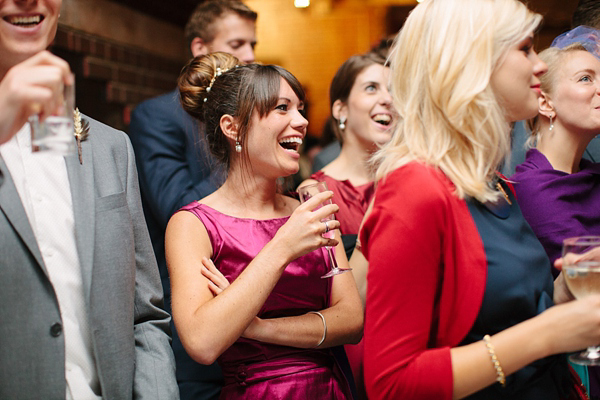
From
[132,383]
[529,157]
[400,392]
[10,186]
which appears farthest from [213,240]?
[529,157]

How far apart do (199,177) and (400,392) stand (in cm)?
168

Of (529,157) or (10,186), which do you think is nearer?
(10,186)

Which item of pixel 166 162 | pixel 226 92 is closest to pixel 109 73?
pixel 166 162

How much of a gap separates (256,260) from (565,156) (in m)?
1.22

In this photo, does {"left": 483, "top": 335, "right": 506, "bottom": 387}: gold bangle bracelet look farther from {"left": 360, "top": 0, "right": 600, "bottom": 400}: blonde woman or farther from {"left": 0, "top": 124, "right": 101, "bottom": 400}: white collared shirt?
{"left": 0, "top": 124, "right": 101, "bottom": 400}: white collared shirt

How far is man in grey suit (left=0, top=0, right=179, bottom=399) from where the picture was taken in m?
1.40

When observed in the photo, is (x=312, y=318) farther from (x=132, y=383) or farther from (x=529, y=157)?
(x=529, y=157)

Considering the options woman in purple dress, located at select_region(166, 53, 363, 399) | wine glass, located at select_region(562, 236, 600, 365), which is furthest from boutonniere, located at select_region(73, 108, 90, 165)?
wine glass, located at select_region(562, 236, 600, 365)

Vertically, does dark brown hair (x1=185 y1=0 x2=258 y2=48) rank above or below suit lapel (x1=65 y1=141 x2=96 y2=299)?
above

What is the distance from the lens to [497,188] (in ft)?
5.18

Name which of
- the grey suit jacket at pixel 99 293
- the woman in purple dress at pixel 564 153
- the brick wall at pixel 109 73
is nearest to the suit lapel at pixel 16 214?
the grey suit jacket at pixel 99 293

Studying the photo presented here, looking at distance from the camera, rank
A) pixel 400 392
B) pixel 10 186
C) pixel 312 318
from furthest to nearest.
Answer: pixel 312 318 → pixel 10 186 → pixel 400 392

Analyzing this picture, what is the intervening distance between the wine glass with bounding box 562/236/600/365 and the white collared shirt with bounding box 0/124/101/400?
3.69ft

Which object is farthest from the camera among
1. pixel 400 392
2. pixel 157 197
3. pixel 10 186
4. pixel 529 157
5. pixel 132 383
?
pixel 157 197
